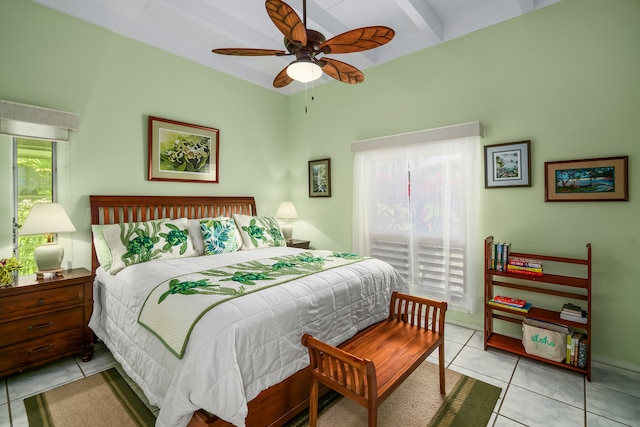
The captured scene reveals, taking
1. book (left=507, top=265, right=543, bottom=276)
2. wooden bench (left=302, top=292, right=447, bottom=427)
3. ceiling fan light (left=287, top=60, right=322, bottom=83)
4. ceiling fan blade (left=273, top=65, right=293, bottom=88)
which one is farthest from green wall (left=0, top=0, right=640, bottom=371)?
ceiling fan light (left=287, top=60, right=322, bottom=83)

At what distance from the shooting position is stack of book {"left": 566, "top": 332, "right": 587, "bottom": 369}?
2.29 meters

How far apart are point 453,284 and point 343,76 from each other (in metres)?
2.30

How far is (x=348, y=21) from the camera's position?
3182 millimetres

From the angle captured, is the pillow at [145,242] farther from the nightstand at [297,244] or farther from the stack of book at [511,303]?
the stack of book at [511,303]

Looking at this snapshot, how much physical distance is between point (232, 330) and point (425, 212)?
2513mm

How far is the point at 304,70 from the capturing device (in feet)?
6.69

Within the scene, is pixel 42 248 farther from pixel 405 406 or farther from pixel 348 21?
pixel 348 21

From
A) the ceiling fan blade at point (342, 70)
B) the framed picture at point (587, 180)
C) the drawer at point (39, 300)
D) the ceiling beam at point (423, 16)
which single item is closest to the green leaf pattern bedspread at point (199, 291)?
the drawer at point (39, 300)

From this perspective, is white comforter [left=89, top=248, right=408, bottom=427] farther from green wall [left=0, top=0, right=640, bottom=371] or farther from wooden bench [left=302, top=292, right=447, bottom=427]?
green wall [left=0, top=0, right=640, bottom=371]

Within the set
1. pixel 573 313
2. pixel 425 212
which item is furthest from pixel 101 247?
pixel 573 313

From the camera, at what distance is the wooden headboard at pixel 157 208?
2.94 meters

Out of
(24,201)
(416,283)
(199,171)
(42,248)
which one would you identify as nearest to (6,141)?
(24,201)

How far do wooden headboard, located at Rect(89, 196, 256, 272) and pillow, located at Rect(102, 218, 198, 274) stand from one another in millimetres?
357

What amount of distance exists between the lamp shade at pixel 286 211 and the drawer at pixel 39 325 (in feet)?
8.07
